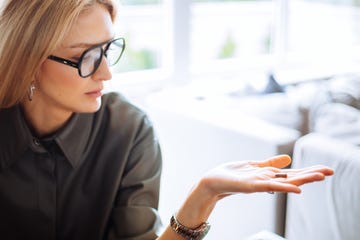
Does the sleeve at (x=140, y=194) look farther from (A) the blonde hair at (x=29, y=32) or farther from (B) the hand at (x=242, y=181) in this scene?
(A) the blonde hair at (x=29, y=32)

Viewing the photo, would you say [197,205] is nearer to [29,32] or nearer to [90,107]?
[90,107]

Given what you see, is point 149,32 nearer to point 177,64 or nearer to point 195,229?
point 177,64

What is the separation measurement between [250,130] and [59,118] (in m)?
0.65

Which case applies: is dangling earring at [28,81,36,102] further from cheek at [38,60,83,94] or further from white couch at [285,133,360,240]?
white couch at [285,133,360,240]

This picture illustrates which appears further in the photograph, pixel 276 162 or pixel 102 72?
pixel 102 72

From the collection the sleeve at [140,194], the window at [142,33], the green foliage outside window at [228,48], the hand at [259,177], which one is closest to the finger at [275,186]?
the hand at [259,177]

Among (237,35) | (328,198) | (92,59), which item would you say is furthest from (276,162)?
(237,35)

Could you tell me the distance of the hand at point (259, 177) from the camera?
0.93 m

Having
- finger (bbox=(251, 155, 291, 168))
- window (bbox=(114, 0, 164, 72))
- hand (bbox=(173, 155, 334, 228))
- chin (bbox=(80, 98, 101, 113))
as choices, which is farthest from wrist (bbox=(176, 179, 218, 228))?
window (bbox=(114, 0, 164, 72))

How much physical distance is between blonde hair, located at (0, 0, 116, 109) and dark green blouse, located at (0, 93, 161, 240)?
0.15 m

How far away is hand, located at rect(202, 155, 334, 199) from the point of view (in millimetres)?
931

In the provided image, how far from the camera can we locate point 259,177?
0.97 meters

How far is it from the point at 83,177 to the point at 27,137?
182mm

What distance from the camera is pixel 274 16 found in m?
3.35
